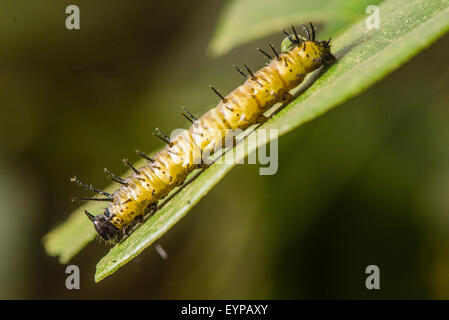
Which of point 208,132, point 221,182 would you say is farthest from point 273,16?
point 221,182

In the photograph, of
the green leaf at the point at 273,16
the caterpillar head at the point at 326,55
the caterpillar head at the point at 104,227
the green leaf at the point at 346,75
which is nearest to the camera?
the green leaf at the point at 346,75

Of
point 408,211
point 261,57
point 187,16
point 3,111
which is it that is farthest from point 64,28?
point 408,211

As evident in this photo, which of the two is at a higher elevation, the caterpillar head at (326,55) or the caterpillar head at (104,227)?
the caterpillar head at (326,55)

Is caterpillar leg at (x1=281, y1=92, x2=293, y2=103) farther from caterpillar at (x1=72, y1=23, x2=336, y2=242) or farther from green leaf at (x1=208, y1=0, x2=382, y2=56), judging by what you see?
green leaf at (x1=208, y1=0, x2=382, y2=56)

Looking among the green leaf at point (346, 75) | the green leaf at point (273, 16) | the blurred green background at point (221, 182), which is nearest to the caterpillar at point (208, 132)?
the green leaf at point (346, 75)

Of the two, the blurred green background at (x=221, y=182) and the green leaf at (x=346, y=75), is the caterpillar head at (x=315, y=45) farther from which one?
the blurred green background at (x=221, y=182)

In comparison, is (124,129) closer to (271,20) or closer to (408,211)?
(271,20)
